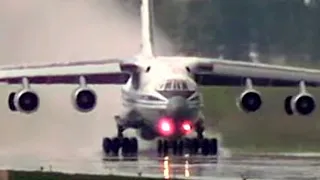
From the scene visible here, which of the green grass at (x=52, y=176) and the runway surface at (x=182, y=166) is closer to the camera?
the green grass at (x=52, y=176)

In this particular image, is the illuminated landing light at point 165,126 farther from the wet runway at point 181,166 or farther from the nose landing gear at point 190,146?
the wet runway at point 181,166

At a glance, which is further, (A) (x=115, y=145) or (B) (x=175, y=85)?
(A) (x=115, y=145)

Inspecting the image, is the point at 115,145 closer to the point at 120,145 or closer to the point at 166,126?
the point at 120,145

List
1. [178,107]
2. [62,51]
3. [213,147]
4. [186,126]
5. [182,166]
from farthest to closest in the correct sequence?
1. [62,51]
2. [213,147]
3. [186,126]
4. [178,107]
5. [182,166]

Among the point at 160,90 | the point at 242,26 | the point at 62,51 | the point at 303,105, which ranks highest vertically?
the point at 242,26

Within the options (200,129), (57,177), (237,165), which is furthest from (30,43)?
(57,177)

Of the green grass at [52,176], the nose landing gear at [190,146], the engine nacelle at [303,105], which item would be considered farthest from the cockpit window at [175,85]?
the green grass at [52,176]

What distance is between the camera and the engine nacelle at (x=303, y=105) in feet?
96.8

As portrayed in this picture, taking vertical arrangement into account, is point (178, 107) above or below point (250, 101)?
below

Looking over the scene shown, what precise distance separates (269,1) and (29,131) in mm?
6442

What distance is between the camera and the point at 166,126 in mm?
28422

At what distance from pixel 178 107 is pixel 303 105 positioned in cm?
301

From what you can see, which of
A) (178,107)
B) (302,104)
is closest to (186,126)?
(178,107)

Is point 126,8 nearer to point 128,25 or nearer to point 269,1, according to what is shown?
point 128,25
